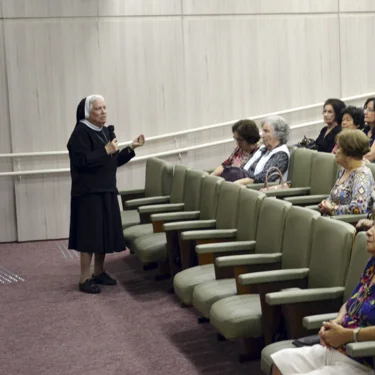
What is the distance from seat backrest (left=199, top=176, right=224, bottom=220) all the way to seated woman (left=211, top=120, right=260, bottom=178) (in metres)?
1.27

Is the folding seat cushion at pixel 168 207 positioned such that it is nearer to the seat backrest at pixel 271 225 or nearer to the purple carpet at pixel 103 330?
the purple carpet at pixel 103 330

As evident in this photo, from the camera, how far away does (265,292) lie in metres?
4.19

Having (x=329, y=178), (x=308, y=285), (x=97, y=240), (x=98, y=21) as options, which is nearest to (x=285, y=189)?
(x=329, y=178)

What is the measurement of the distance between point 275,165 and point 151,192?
113cm

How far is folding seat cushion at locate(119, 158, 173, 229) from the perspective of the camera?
7039 millimetres

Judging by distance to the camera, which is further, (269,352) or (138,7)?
(138,7)

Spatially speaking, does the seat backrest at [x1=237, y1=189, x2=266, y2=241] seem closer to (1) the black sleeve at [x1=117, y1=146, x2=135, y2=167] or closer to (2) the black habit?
(2) the black habit

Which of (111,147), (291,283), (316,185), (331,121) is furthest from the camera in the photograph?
(331,121)

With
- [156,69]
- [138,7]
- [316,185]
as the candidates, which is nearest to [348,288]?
[316,185]

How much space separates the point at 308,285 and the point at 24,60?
5.16m

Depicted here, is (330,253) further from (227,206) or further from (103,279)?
(103,279)

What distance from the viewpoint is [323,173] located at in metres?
6.62

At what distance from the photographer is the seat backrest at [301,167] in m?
6.87

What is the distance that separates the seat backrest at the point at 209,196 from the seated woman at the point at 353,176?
834 millimetres
